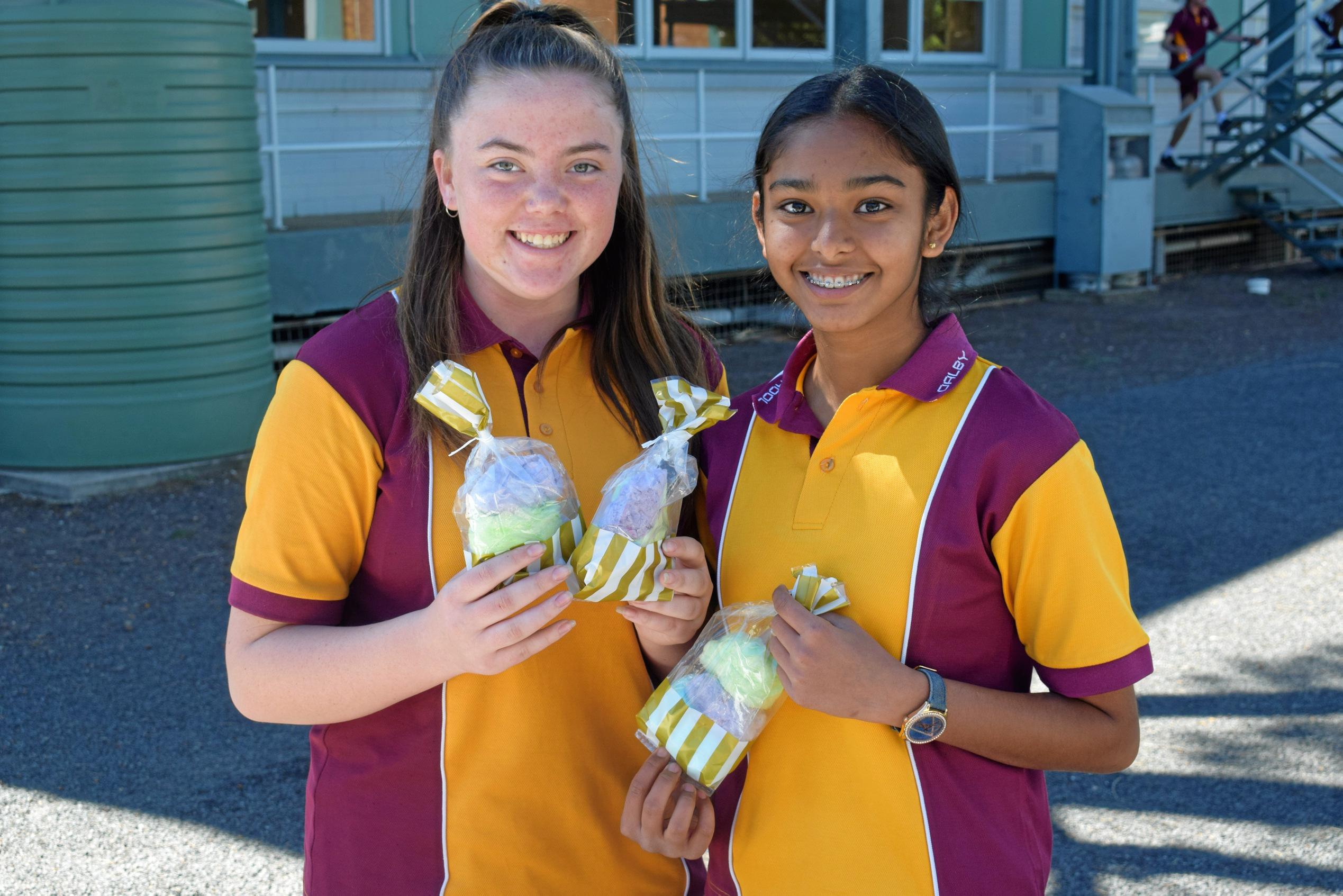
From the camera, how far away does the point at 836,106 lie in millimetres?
2180

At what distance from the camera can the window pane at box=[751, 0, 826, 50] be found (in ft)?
46.4

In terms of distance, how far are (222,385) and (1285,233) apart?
1336cm

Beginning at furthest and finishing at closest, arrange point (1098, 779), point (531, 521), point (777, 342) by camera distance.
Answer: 1. point (777, 342)
2. point (1098, 779)
3. point (531, 521)

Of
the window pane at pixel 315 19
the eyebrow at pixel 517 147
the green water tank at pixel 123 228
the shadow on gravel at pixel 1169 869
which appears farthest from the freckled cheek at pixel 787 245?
the window pane at pixel 315 19

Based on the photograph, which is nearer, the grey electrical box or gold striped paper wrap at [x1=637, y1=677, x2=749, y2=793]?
gold striped paper wrap at [x1=637, y1=677, x2=749, y2=793]

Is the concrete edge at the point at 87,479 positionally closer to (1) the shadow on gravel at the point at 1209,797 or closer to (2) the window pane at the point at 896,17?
(1) the shadow on gravel at the point at 1209,797

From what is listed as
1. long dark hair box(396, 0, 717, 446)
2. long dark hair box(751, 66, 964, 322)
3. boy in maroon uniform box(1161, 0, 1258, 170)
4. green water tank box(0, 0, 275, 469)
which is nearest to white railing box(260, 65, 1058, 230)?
green water tank box(0, 0, 275, 469)

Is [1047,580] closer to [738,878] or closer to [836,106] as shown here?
[738,878]

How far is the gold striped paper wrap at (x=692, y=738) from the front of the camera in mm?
1983

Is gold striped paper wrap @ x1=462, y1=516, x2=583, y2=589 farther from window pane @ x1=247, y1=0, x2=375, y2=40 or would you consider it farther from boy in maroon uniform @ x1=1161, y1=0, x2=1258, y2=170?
boy in maroon uniform @ x1=1161, y1=0, x2=1258, y2=170

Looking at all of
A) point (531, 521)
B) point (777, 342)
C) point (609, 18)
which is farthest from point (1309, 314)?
point (531, 521)

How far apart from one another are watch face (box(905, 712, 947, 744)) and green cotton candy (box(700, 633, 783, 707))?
200 millimetres

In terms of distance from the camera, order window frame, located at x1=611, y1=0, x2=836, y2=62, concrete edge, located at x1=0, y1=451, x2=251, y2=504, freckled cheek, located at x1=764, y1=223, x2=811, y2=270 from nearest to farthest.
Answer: freckled cheek, located at x1=764, y1=223, x2=811, y2=270, concrete edge, located at x1=0, y1=451, x2=251, y2=504, window frame, located at x1=611, y1=0, x2=836, y2=62

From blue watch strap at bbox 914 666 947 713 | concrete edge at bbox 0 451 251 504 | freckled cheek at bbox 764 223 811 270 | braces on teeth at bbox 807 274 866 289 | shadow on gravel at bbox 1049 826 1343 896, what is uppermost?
freckled cheek at bbox 764 223 811 270
